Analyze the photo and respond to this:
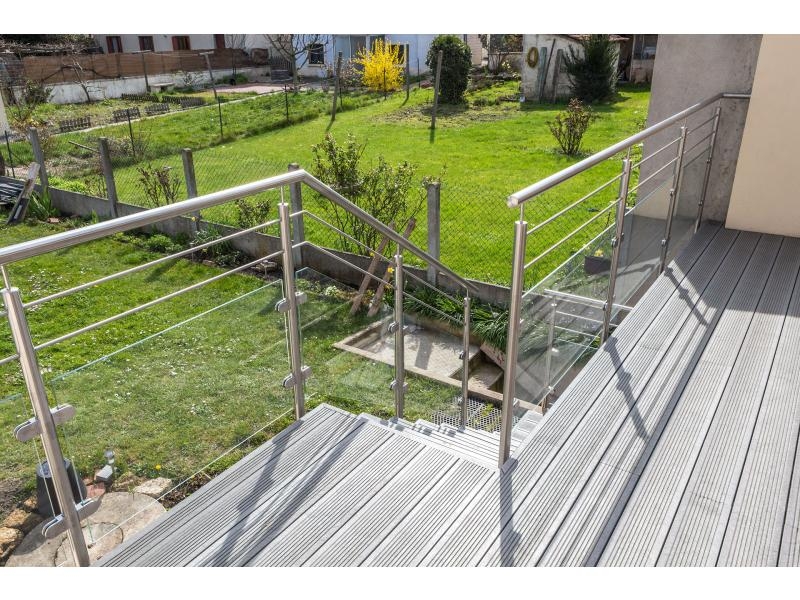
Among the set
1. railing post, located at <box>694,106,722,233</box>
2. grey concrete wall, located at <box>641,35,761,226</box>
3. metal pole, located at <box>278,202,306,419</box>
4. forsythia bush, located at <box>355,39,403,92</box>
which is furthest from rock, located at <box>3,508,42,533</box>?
forsythia bush, located at <box>355,39,403,92</box>

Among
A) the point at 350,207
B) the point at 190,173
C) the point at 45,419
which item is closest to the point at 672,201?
the point at 350,207

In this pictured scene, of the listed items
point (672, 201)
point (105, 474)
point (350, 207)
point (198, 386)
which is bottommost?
point (105, 474)

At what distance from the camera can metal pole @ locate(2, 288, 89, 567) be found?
180 centimetres

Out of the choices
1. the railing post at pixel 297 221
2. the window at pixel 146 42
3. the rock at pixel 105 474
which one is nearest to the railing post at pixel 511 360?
the rock at pixel 105 474

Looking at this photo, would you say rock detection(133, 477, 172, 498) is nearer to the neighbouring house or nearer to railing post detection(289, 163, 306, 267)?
railing post detection(289, 163, 306, 267)

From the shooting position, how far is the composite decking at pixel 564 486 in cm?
216

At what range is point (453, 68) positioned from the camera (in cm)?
1720

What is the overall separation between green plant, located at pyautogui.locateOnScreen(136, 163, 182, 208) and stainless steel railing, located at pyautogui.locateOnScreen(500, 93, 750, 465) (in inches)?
258

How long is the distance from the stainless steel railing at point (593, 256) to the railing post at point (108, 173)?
707cm

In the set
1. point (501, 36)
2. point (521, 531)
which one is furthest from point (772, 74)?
point (501, 36)

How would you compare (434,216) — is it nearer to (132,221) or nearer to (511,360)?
(511,360)

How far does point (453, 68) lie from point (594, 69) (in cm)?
354

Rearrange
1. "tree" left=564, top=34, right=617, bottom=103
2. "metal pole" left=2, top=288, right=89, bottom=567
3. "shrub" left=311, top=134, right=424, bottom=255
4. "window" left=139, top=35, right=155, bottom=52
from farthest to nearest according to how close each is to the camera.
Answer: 1. "window" left=139, top=35, right=155, bottom=52
2. "tree" left=564, top=34, right=617, bottom=103
3. "shrub" left=311, top=134, right=424, bottom=255
4. "metal pole" left=2, top=288, right=89, bottom=567

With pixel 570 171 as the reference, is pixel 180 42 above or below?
above
